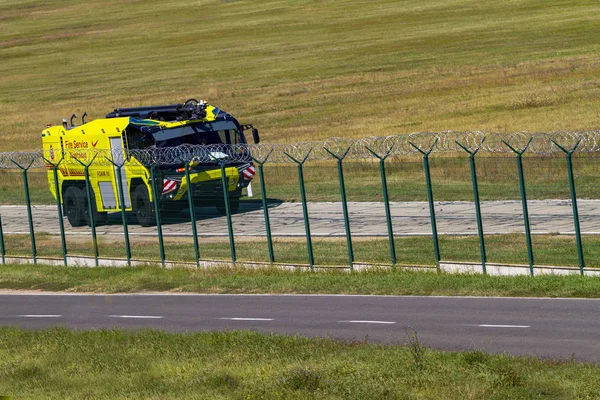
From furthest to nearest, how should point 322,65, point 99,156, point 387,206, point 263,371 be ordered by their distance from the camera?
1. point 322,65
2. point 99,156
3. point 387,206
4. point 263,371

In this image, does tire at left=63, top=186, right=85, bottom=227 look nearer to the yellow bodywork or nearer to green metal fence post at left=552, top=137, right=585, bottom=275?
the yellow bodywork

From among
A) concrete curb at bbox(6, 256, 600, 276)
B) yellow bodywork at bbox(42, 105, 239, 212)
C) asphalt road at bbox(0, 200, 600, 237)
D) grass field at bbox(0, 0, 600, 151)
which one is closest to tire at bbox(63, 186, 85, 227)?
yellow bodywork at bbox(42, 105, 239, 212)

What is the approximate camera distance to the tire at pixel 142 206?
2927cm

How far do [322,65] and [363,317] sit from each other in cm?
4689

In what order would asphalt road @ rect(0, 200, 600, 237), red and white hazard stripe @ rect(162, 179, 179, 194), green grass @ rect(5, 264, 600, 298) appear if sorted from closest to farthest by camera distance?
green grass @ rect(5, 264, 600, 298), asphalt road @ rect(0, 200, 600, 237), red and white hazard stripe @ rect(162, 179, 179, 194)

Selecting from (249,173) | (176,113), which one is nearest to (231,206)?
(249,173)

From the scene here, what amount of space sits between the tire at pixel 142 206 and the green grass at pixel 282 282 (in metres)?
2.90

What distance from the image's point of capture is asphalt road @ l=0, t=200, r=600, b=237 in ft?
67.4

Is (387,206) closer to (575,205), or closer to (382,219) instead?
(382,219)

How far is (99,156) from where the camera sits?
106 ft

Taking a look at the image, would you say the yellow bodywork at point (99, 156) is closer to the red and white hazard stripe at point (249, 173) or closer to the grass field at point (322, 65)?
the red and white hazard stripe at point (249, 173)

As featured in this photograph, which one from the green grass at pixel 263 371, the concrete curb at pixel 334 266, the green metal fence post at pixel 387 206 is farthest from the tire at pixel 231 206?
the green grass at pixel 263 371

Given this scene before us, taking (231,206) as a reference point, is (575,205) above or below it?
below

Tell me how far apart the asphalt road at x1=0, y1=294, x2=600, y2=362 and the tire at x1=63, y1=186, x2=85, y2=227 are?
920cm
